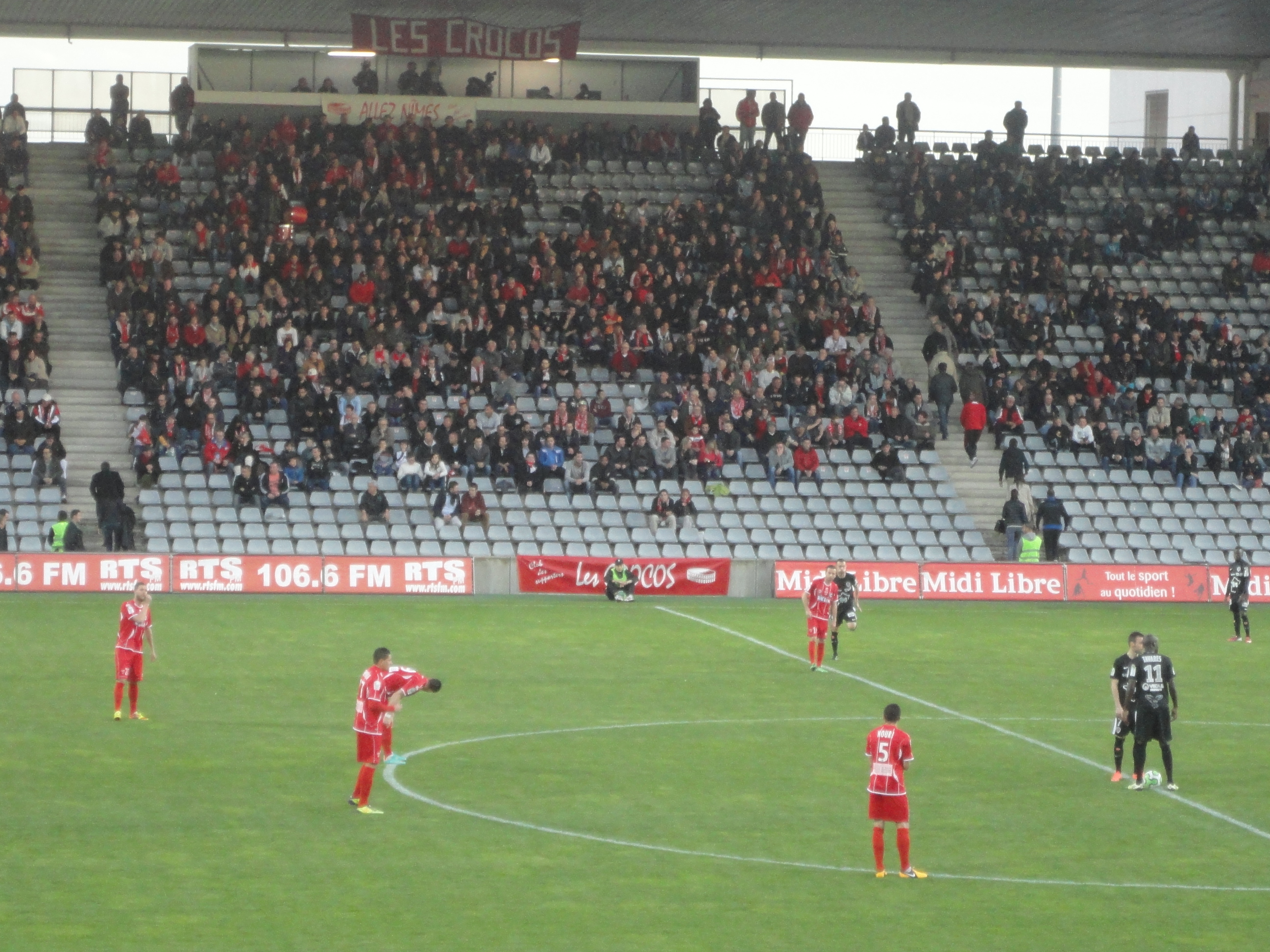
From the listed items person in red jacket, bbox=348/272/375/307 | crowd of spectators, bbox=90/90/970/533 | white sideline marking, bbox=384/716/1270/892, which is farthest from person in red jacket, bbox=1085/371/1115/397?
white sideline marking, bbox=384/716/1270/892

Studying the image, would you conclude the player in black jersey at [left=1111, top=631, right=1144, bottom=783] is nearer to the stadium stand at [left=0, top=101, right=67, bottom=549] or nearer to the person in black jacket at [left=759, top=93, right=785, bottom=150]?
the stadium stand at [left=0, top=101, right=67, bottom=549]

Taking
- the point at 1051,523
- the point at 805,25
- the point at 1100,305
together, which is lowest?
the point at 1051,523

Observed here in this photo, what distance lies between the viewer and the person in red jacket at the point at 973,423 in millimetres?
43188

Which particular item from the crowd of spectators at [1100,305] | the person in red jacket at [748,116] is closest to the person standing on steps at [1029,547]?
the crowd of spectators at [1100,305]

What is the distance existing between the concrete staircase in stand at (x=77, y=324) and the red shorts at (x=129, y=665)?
15.8m

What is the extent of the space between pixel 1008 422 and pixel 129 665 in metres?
26.3

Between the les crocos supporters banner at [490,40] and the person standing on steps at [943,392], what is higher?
the les crocos supporters banner at [490,40]

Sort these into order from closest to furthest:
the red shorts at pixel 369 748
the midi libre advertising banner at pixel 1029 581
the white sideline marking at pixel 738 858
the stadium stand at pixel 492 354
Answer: the white sideline marking at pixel 738 858 < the red shorts at pixel 369 748 < the midi libre advertising banner at pixel 1029 581 < the stadium stand at pixel 492 354

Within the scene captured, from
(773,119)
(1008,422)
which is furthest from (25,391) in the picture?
(773,119)

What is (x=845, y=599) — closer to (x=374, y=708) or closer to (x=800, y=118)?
(x=374, y=708)

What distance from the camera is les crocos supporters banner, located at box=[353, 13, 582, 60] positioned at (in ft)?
158

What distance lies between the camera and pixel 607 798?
1875 cm

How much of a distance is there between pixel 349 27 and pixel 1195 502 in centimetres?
2548

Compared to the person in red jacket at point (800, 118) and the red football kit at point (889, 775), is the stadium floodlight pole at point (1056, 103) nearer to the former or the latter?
the person in red jacket at point (800, 118)
